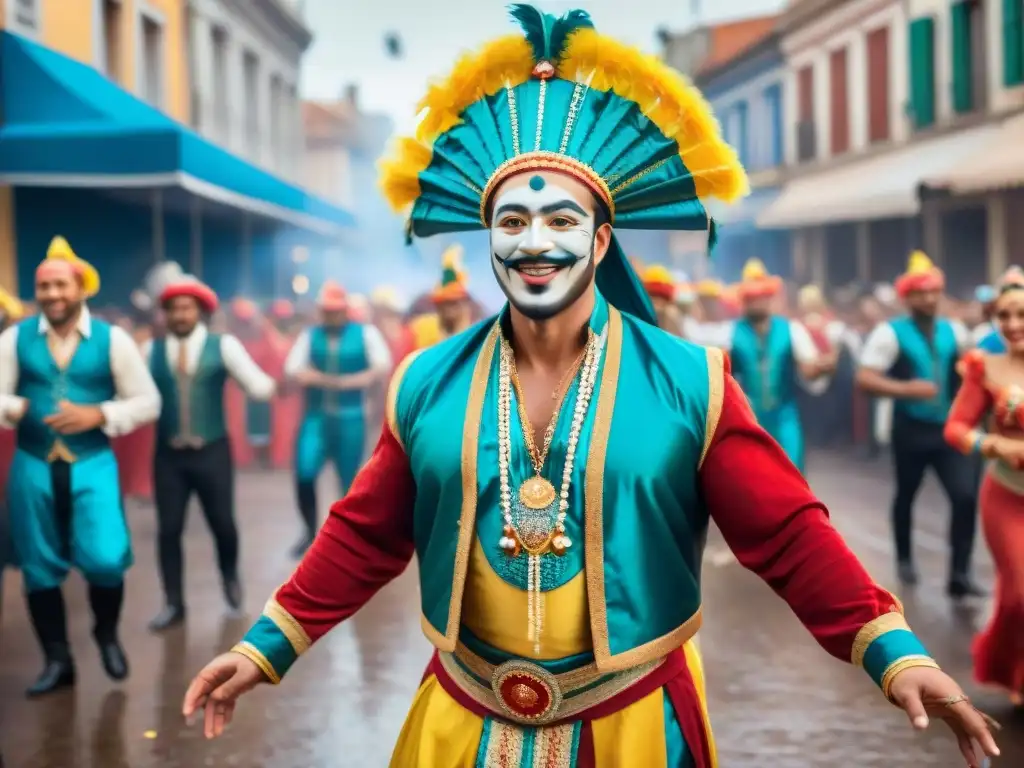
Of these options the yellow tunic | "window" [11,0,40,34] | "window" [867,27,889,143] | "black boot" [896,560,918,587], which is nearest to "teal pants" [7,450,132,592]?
the yellow tunic

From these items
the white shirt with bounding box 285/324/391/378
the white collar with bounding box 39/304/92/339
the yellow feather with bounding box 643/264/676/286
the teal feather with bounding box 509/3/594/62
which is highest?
the teal feather with bounding box 509/3/594/62

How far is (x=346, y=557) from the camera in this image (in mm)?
2992

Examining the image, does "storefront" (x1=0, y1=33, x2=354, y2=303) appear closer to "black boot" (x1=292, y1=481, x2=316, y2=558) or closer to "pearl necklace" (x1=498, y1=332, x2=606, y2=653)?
"black boot" (x1=292, y1=481, x2=316, y2=558)

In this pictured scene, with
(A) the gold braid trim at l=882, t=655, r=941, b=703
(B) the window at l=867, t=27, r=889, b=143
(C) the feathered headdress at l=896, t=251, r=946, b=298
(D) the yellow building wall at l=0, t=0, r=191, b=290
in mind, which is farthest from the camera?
(B) the window at l=867, t=27, r=889, b=143

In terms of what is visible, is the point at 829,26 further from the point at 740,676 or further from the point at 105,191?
the point at 740,676

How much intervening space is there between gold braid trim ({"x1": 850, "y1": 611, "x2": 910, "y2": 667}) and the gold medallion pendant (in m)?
0.68

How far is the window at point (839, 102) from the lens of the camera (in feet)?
88.8

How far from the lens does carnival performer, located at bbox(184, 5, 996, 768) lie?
2.74 meters

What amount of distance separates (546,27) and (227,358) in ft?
17.3

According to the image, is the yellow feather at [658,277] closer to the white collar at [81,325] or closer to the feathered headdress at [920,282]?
the feathered headdress at [920,282]

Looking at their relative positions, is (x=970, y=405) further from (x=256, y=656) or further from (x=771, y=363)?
(x=256, y=656)

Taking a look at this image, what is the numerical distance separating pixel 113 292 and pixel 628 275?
571 inches

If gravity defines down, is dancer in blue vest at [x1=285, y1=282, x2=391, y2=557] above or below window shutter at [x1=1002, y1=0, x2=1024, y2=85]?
below

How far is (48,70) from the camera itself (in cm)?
1268
